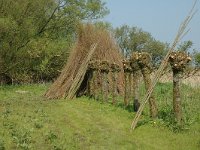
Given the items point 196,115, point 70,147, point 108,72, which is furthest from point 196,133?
point 108,72

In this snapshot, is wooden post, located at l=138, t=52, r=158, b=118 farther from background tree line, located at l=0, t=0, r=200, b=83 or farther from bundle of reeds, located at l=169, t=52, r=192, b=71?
background tree line, located at l=0, t=0, r=200, b=83

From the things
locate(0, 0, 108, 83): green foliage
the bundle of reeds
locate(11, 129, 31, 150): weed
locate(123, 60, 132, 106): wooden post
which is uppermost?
A: locate(0, 0, 108, 83): green foliage

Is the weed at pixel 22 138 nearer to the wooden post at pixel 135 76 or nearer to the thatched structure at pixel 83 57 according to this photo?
the wooden post at pixel 135 76

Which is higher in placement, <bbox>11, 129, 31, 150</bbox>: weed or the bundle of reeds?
the bundle of reeds

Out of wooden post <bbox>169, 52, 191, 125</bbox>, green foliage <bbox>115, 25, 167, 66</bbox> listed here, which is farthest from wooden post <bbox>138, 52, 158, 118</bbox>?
green foliage <bbox>115, 25, 167, 66</bbox>

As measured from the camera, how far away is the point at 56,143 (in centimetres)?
1050

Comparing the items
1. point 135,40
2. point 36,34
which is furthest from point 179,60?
point 135,40

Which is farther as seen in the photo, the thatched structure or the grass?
the thatched structure

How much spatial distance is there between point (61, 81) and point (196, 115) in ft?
24.1

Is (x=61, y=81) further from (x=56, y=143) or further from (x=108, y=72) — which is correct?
(x=56, y=143)

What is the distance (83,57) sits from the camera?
20016mm

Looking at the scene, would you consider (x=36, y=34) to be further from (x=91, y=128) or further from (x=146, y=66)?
(x=91, y=128)

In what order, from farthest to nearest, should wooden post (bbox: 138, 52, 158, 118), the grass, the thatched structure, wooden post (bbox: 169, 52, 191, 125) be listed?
the thatched structure < wooden post (bbox: 138, 52, 158, 118) < wooden post (bbox: 169, 52, 191, 125) < the grass

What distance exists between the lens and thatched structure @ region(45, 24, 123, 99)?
19297 mm
